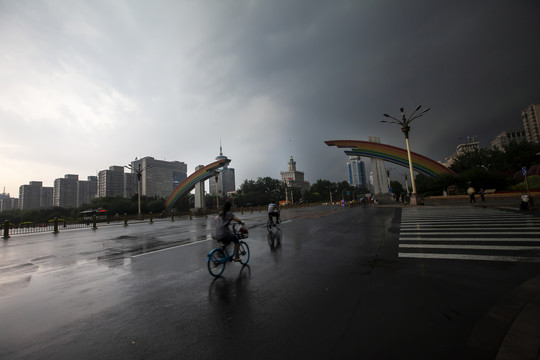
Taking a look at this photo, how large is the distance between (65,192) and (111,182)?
2462cm

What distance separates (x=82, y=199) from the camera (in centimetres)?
13638

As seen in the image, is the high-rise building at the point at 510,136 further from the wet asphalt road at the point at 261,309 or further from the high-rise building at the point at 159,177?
the high-rise building at the point at 159,177

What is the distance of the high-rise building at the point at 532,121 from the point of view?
A: 11762 centimetres

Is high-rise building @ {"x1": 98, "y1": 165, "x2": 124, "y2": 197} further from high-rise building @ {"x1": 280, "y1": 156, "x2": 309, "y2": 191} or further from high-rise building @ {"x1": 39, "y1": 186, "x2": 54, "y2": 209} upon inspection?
high-rise building @ {"x1": 280, "y1": 156, "x2": 309, "y2": 191}

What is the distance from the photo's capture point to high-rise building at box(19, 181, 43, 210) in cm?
12875

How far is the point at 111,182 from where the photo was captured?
437 feet

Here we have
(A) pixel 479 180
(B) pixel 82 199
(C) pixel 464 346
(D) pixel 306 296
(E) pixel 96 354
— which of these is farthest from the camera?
(B) pixel 82 199

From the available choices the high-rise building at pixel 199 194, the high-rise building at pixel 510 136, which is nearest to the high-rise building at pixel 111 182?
the high-rise building at pixel 199 194

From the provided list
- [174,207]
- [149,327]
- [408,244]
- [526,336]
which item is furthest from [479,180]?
[174,207]

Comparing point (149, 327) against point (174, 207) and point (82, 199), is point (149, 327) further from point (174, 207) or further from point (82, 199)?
point (82, 199)

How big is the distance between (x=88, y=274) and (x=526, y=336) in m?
8.75

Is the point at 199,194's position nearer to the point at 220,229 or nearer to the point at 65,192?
the point at 220,229

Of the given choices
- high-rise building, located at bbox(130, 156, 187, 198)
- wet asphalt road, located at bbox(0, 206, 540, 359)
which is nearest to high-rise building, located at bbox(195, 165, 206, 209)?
wet asphalt road, located at bbox(0, 206, 540, 359)

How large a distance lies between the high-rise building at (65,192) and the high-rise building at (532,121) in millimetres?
241890
